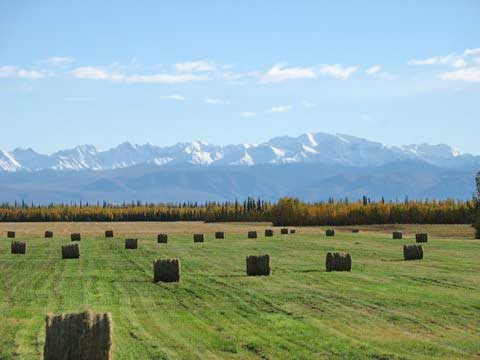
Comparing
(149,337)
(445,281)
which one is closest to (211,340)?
(149,337)

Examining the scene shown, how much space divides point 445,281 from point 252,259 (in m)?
7.11

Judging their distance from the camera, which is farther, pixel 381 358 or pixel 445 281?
pixel 445 281

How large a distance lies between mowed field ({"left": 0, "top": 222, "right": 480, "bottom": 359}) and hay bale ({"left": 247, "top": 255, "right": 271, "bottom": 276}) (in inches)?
13.9

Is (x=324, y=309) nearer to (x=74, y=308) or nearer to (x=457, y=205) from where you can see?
(x=74, y=308)

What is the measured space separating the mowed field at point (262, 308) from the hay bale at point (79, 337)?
289cm

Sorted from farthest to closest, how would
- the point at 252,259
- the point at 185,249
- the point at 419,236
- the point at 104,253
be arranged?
the point at 419,236 < the point at 185,249 < the point at 104,253 < the point at 252,259

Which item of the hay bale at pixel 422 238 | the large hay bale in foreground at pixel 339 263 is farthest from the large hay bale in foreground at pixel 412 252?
the hay bale at pixel 422 238

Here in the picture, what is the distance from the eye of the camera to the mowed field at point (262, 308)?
756 inches

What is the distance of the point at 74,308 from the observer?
82.2 feet

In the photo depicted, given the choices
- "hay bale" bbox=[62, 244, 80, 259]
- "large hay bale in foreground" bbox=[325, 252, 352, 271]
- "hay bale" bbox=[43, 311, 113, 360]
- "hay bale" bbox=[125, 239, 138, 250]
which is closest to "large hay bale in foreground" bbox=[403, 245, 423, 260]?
"large hay bale in foreground" bbox=[325, 252, 352, 271]

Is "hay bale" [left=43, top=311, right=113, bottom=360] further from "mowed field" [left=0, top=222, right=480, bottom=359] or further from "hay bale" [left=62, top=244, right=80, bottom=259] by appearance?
"hay bale" [left=62, top=244, right=80, bottom=259]

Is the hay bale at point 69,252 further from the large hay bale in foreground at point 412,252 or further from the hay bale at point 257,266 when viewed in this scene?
the large hay bale in foreground at point 412,252

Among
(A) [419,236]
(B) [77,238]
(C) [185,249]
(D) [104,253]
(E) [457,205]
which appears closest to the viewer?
(D) [104,253]

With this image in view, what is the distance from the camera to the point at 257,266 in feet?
115
